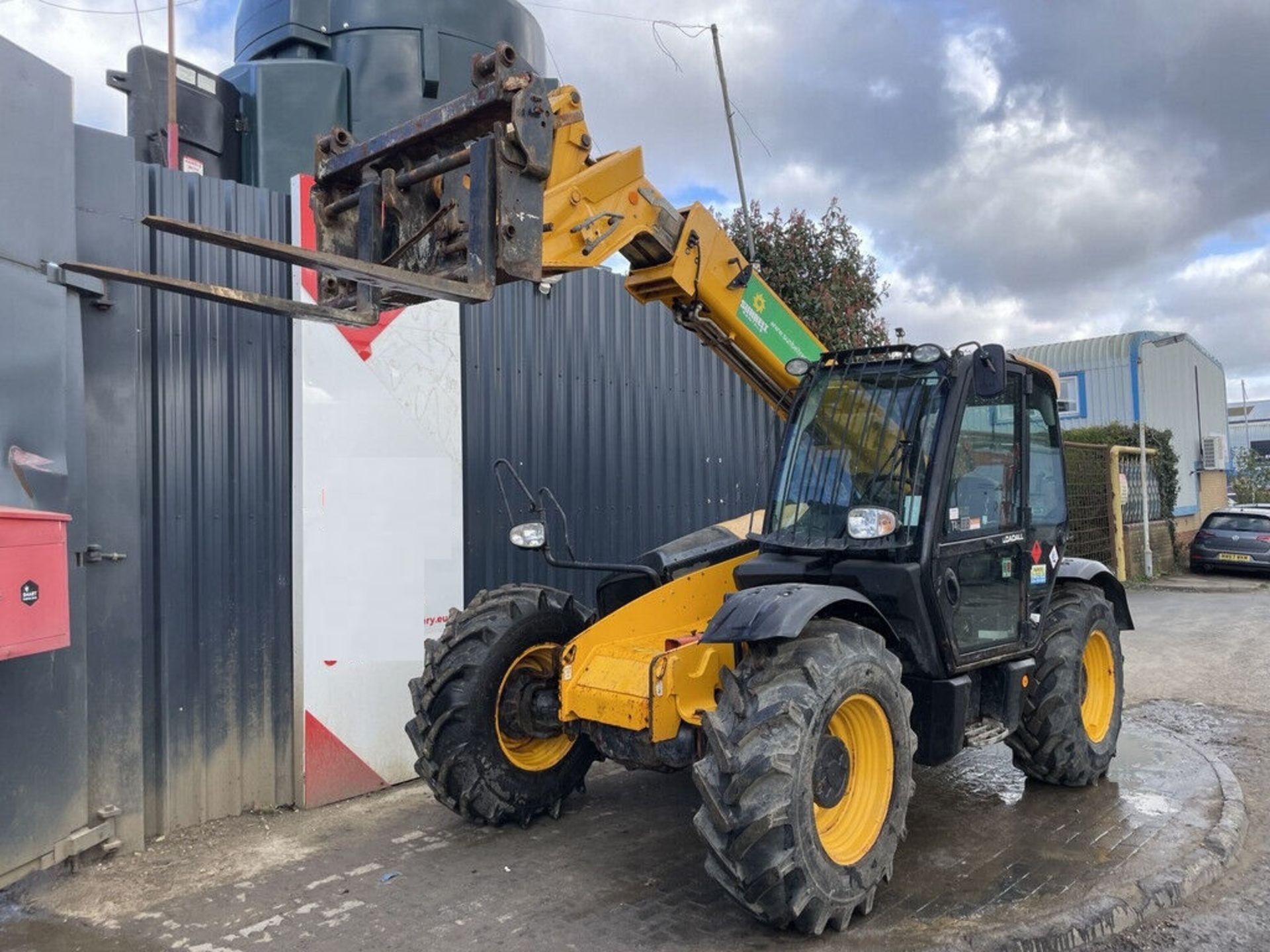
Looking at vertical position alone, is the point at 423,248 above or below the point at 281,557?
above

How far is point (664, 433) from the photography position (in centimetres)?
800

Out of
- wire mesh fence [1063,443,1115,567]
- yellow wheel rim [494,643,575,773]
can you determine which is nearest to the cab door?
yellow wheel rim [494,643,575,773]

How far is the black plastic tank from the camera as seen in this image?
691 centimetres

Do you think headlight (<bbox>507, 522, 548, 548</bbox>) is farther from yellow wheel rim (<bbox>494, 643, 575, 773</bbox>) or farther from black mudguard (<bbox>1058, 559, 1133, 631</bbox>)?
black mudguard (<bbox>1058, 559, 1133, 631</bbox>)

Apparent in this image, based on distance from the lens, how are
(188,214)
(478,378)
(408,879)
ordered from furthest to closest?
(478,378) < (188,214) < (408,879)

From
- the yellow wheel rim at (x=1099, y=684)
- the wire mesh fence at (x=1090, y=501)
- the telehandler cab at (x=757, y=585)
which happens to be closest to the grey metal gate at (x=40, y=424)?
the telehandler cab at (x=757, y=585)

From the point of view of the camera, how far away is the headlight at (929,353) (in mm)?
4777

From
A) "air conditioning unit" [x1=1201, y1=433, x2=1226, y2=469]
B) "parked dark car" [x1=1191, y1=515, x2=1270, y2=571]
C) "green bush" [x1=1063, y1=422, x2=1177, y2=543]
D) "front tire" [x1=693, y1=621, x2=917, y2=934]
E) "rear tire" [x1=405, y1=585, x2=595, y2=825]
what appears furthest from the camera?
"air conditioning unit" [x1=1201, y1=433, x2=1226, y2=469]

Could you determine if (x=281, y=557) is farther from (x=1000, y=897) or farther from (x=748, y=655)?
(x=1000, y=897)

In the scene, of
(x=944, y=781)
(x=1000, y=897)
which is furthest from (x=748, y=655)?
(x=944, y=781)

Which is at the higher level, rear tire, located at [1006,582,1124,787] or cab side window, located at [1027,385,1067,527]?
cab side window, located at [1027,385,1067,527]

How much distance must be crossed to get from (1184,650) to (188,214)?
1025cm

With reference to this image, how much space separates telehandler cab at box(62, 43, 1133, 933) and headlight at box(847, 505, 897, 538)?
12mm

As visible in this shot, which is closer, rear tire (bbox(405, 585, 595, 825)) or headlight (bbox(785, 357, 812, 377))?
rear tire (bbox(405, 585, 595, 825))
